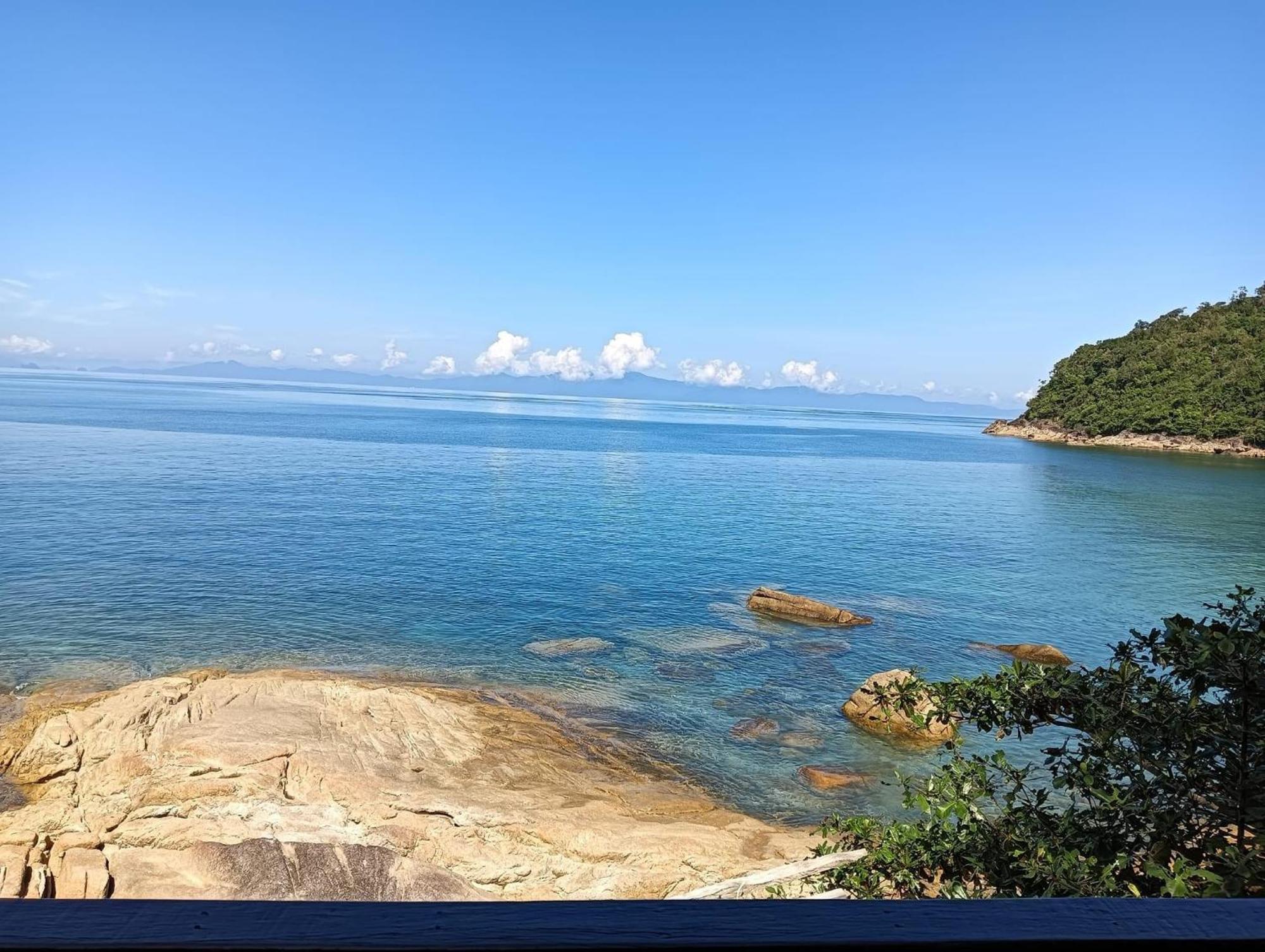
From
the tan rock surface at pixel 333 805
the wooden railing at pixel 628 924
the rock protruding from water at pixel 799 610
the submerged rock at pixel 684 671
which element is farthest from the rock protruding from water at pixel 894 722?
the wooden railing at pixel 628 924

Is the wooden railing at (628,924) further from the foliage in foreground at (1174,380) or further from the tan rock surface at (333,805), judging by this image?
the foliage in foreground at (1174,380)

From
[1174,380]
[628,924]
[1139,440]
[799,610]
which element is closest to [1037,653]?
[799,610]

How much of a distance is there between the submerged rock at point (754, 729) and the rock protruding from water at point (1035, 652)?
8.76 meters

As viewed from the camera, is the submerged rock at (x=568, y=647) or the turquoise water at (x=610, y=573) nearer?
the turquoise water at (x=610, y=573)

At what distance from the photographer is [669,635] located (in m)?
25.6

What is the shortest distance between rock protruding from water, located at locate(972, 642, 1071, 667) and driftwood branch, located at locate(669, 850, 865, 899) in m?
15.1

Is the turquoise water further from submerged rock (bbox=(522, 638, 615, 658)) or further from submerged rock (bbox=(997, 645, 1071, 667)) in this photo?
submerged rock (bbox=(997, 645, 1071, 667))

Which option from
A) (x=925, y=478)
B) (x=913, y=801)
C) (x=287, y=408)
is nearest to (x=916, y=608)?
(x=913, y=801)

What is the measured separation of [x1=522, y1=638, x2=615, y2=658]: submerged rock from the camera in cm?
2328

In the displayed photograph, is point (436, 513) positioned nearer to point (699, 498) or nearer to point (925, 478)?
point (699, 498)

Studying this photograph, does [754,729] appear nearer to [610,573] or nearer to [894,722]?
[894,722]

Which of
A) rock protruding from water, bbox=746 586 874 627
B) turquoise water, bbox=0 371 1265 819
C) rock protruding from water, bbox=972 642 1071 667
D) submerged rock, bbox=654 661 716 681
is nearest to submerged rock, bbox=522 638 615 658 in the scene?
turquoise water, bbox=0 371 1265 819

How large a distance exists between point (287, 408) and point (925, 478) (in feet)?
478

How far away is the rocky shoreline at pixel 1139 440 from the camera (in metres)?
107
